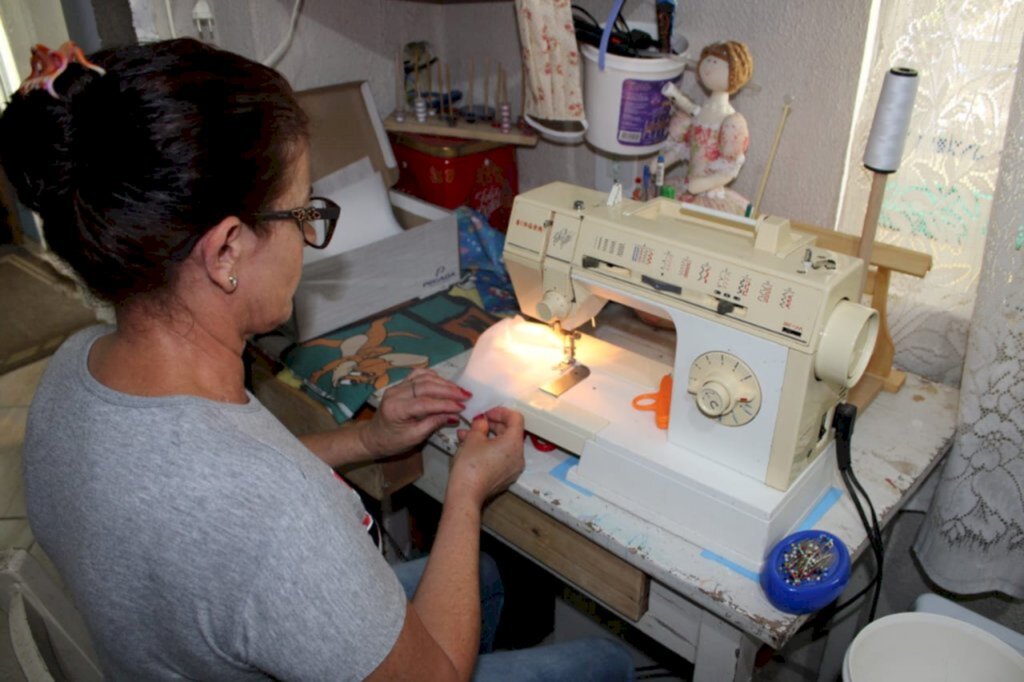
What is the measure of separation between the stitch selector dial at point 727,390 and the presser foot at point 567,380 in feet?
0.78

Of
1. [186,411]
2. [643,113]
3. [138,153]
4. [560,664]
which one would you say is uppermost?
[138,153]

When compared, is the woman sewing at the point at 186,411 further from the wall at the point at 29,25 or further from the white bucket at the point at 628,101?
the wall at the point at 29,25

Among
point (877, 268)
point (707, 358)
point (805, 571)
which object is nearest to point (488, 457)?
point (707, 358)

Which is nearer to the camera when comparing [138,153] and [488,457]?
[138,153]

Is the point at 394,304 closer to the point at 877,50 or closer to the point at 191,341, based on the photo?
the point at 191,341

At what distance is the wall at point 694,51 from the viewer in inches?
52.4

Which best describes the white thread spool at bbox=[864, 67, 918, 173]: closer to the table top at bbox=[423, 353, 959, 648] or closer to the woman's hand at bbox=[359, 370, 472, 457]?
the table top at bbox=[423, 353, 959, 648]

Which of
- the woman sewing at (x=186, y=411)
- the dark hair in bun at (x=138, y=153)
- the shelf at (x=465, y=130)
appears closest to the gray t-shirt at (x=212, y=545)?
the woman sewing at (x=186, y=411)

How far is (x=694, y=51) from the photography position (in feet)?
4.94

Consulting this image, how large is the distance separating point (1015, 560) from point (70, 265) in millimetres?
1350

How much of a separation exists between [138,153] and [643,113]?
949 millimetres

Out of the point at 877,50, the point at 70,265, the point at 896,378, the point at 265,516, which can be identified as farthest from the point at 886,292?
the point at 70,265

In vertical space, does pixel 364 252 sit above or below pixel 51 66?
below

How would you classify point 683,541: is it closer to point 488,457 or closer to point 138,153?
point 488,457
